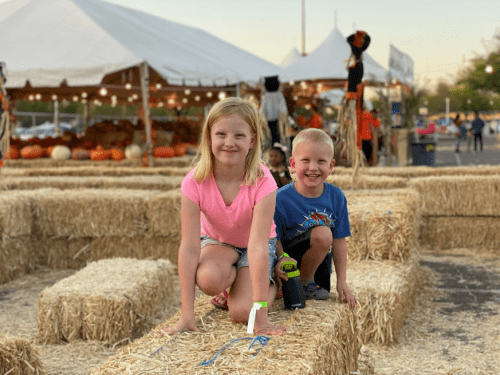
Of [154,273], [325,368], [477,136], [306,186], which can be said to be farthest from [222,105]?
[477,136]

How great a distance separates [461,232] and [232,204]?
569 cm

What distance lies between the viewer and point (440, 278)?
20.0 feet

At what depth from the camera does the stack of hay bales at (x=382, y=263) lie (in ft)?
13.5

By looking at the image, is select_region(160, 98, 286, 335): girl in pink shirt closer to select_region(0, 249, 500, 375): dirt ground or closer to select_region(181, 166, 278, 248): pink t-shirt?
select_region(181, 166, 278, 248): pink t-shirt

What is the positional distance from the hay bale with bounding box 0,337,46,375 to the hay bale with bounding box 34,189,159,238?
333cm

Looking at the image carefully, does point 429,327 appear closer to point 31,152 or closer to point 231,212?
point 231,212

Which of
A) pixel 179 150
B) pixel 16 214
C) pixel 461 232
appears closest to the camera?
pixel 16 214

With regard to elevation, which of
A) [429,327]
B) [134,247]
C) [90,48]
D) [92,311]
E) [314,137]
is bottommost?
[429,327]

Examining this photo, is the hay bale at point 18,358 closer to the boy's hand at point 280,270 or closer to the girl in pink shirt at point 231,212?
the girl in pink shirt at point 231,212

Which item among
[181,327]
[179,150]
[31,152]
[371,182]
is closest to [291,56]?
[179,150]

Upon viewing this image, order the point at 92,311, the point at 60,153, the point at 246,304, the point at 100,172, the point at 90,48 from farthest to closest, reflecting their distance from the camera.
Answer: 1. the point at 60,153
2. the point at 90,48
3. the point at 100,172
4. the point at 92,311
5. the point at 246,304

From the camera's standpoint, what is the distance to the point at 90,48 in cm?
1259

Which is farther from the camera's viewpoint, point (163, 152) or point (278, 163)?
point (163, 152)

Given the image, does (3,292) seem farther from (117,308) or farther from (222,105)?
(222,105)
